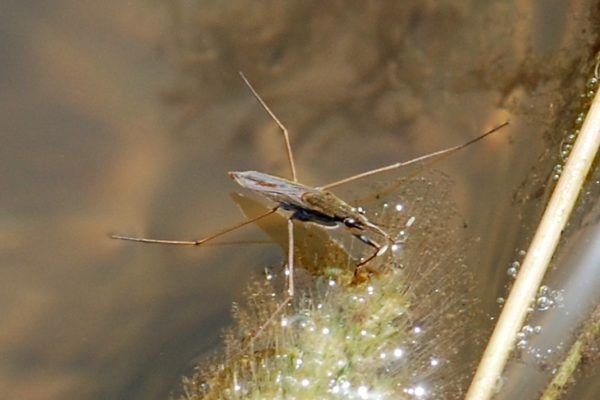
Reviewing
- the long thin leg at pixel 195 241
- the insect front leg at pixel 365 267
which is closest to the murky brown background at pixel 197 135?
the long thin leg at pixel 195 241

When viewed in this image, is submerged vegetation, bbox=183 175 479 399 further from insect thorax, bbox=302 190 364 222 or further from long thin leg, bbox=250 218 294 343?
insect thorax, bbox=302 190 364 222

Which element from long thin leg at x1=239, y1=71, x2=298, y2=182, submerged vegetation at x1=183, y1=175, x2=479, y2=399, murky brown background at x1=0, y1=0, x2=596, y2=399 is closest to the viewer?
submerged vegetation at x1=183, y1=175, x2=479, y2=399

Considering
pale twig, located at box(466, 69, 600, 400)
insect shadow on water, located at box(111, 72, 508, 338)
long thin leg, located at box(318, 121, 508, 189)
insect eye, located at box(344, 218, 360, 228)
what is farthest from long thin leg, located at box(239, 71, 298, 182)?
pale twig, located at box(466, 69, 600, 400)

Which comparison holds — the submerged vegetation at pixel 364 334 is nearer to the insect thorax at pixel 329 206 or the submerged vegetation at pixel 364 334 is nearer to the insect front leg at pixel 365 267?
the insect front leg at pixel 365 267

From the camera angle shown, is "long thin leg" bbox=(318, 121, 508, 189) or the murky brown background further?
"long thin leg" bbox=(318, 121, 508, 189)

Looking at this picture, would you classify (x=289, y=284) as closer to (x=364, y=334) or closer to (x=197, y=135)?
(x=364, y=334)

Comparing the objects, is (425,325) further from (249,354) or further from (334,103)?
(334,103)

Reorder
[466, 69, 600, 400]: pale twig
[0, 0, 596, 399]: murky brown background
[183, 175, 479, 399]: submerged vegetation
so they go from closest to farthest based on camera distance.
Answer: [466, 69, 600, 400]: pale twig → [183, 175, 479, 399]: submerged vegetation → [0, 0, 596, 399]: murky brown background

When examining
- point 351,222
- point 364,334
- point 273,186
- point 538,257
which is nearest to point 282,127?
point 273,186
